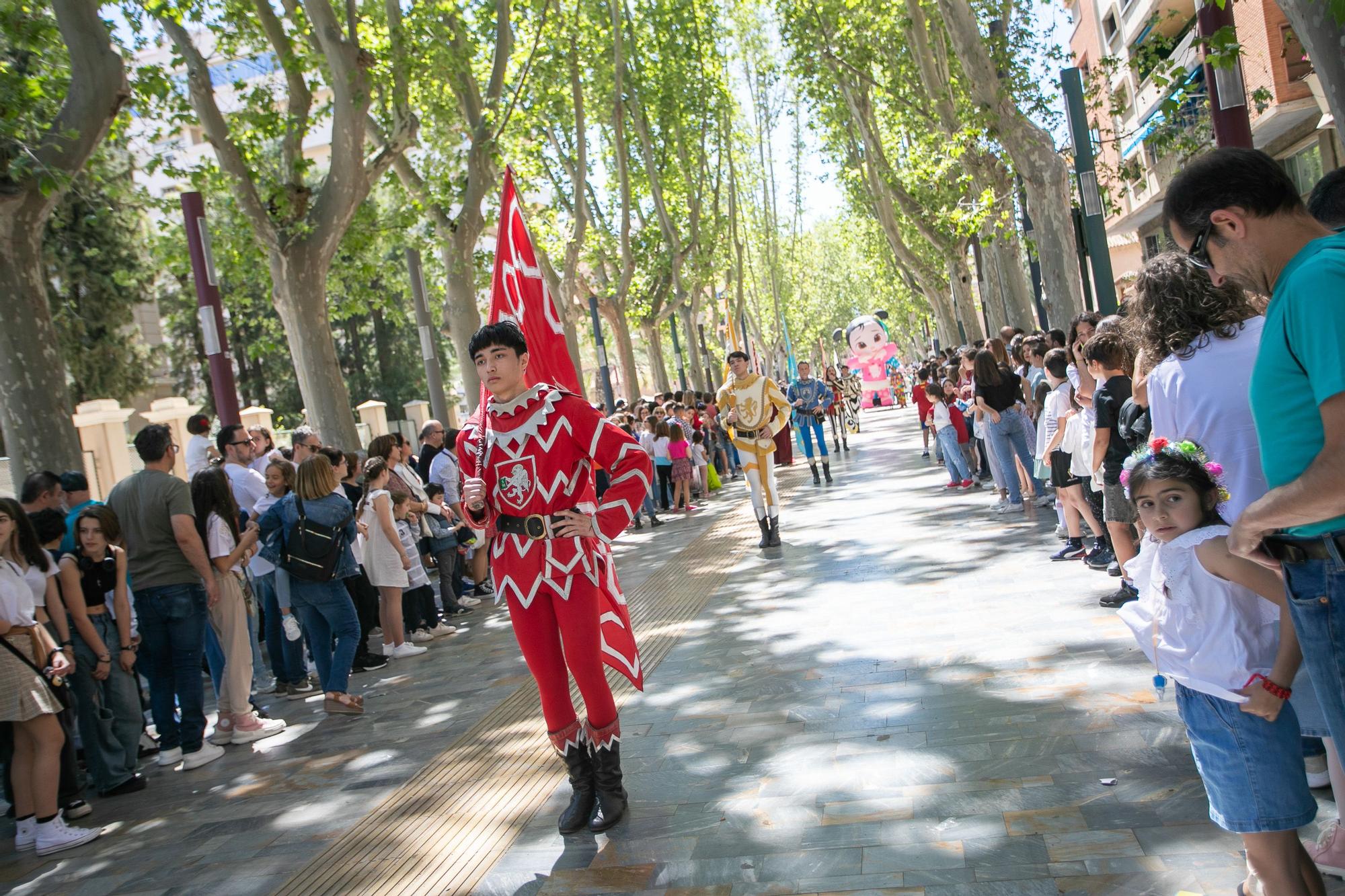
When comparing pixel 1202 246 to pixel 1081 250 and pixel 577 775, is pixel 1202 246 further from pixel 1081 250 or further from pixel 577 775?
pixel 1081 250

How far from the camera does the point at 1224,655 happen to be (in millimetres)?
3078

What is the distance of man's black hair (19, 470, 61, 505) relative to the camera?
7.08m

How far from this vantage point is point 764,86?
141 feet

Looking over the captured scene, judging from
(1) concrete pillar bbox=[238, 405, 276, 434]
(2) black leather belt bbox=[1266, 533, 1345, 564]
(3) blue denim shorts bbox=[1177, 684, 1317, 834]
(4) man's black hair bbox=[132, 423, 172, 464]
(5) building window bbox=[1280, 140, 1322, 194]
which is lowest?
(3) blue denim shorts bbox=[1177, 684, 1317, 834]

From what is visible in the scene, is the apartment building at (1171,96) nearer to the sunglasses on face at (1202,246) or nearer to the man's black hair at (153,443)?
the sunglasses on face at (1202,246)

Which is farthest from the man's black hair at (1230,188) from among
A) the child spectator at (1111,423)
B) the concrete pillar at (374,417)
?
the concrete pillar at (374,417)

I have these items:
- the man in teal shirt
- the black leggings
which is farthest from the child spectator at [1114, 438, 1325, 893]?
the black leggings

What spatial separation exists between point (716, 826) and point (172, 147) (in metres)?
12.3

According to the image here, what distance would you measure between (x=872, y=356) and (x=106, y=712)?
132 ft

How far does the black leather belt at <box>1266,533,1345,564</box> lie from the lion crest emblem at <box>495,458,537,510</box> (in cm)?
299

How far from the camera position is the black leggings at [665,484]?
60.7 feet

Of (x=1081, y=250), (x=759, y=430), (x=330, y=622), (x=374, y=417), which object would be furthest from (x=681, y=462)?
(x=330, y=622)

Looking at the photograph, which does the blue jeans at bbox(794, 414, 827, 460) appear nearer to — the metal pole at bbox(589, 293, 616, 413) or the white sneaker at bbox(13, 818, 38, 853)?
the metal pole at bbox(589, 293, 616, 413)

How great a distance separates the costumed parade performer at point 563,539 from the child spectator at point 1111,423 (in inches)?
113
